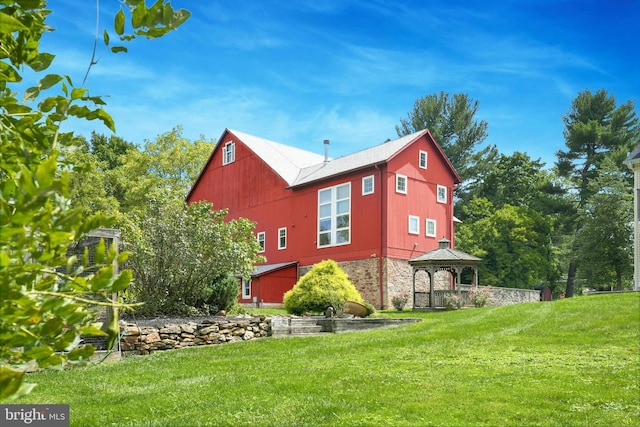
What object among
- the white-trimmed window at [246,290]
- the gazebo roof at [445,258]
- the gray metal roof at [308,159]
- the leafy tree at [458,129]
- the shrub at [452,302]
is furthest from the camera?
the leafy tree at [458,129]

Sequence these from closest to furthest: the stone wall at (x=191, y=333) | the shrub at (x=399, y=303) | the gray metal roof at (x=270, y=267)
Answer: the stone wall at (x=191, y=333) → the shrub at (x=399, y=303) → the gray metal roof at (x=270, y=267)

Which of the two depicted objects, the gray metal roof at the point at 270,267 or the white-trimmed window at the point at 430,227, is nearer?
the white-trimmed window at the point at 430,227

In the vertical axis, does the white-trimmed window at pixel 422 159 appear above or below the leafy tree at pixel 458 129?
below

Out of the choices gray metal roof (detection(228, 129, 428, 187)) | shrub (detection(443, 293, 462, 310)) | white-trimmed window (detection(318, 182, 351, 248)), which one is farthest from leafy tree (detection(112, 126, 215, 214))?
shrub (detection(443, 293, 462, 310))

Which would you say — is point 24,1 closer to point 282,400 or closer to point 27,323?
point 27,323

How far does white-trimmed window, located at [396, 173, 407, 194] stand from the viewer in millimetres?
25720

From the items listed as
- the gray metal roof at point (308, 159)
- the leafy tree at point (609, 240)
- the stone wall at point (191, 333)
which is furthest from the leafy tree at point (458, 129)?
the stone wall at point (191, 333)

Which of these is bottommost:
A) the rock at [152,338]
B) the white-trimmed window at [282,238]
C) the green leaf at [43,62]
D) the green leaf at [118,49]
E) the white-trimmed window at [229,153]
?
the rock at [152,338]

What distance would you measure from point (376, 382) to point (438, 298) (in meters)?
15.3

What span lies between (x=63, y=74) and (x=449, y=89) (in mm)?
53521

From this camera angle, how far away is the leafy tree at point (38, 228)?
141cm

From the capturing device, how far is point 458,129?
51688 millimetres

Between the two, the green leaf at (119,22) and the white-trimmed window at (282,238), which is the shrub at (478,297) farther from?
the green leaf at (119,22)

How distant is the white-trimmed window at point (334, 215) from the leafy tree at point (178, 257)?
11193 millimetres
